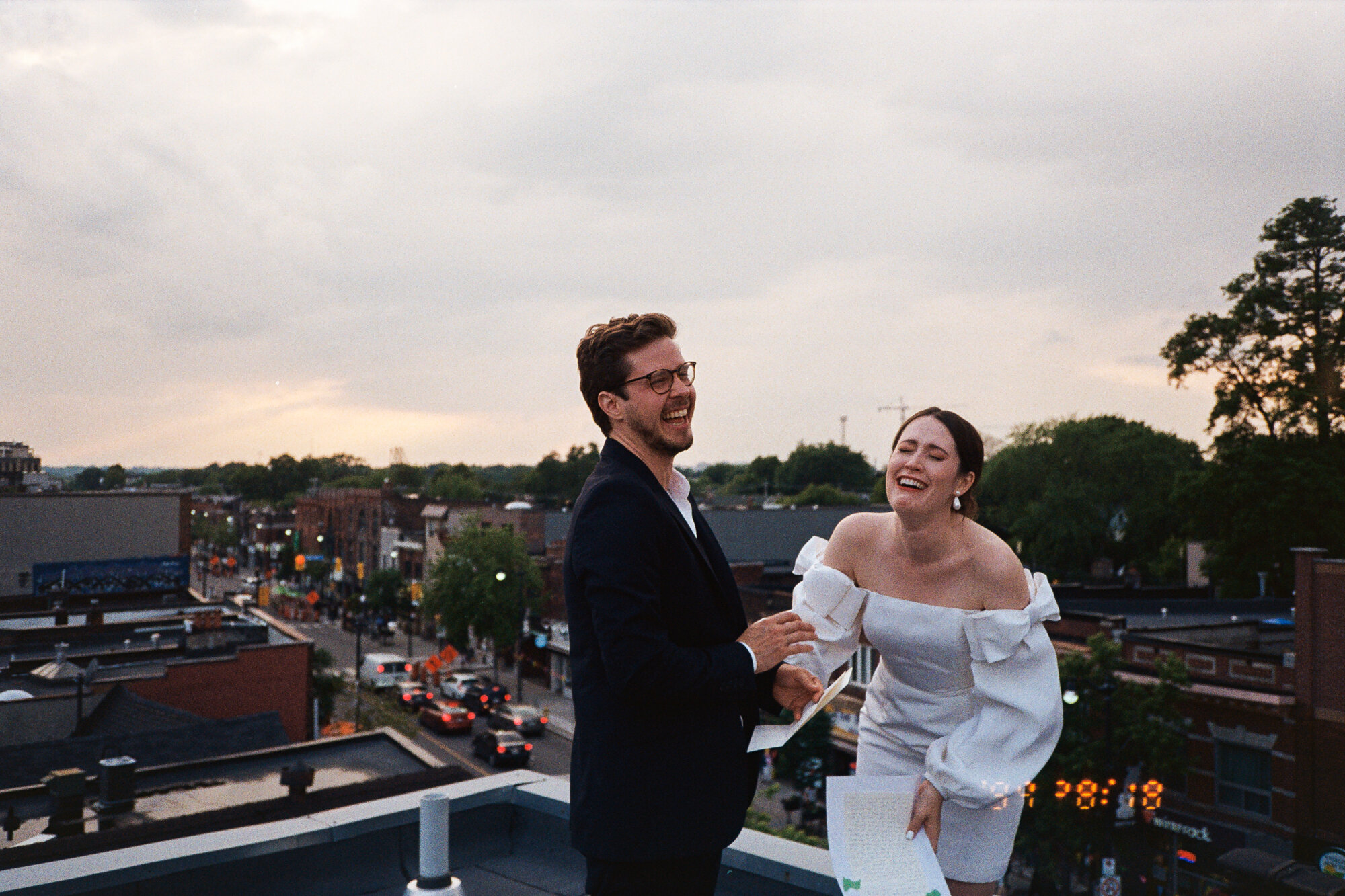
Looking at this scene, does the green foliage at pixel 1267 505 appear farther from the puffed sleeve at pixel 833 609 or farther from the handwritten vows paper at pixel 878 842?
the handwritten vows paper at pixel 878 842

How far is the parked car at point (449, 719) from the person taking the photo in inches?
1272

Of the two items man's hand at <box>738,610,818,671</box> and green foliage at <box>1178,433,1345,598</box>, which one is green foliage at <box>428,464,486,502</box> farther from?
man's hand at <box>738,610,818,671</box>

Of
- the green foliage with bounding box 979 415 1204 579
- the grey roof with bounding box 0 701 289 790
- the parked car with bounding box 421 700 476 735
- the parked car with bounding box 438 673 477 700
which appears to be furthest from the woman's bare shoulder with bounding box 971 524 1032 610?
the green foliage with bounding box 979 415 1204 579

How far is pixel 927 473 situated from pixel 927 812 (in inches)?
40.8

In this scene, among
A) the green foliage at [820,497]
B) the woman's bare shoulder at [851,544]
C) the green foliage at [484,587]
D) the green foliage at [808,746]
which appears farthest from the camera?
the green foliage at [820,497]

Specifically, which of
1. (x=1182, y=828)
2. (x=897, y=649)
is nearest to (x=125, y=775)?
(x=897, y=649)

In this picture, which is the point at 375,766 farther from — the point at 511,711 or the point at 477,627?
the point at 477,627

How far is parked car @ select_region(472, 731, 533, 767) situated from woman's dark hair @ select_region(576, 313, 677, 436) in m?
26.3

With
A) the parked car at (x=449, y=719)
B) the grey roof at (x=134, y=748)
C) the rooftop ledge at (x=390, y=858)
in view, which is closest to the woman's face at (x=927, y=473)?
the rooftop ledge at (x=390, y=858)

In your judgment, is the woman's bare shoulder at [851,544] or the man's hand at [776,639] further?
the woman's bare shoulder at [851,544]

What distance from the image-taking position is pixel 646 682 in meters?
2.07

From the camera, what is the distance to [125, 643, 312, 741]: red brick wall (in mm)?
20547

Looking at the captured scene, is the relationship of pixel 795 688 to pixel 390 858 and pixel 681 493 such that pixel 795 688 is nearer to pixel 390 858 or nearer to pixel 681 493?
pixel 681 493

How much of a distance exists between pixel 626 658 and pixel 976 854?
5.16 ft
